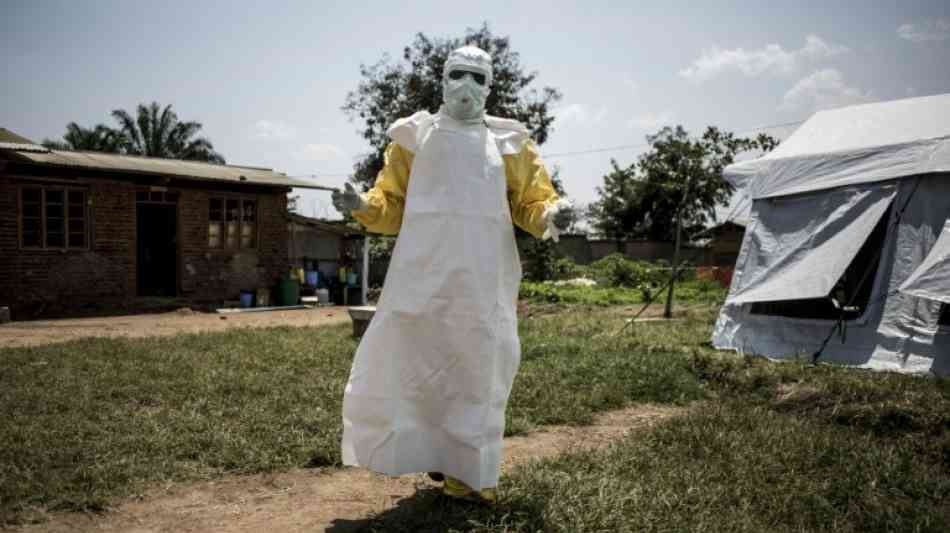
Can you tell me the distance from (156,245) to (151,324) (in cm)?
680

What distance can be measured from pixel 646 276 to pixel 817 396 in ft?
55.6

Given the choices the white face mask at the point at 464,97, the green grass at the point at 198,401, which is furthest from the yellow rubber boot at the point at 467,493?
the white face mask at the point at 464,97

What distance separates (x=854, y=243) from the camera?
7117mm

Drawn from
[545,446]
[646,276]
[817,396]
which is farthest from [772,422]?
[646,276]

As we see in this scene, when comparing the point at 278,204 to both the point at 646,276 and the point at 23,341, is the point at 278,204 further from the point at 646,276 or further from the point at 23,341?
the point at 646,276

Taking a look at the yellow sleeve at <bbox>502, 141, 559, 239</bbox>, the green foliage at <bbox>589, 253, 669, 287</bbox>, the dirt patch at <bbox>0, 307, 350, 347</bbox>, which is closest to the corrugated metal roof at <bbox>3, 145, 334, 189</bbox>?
the dirt patch at <bbox>0, 307, 350, 347</bbox>

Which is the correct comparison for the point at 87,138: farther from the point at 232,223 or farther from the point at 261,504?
the point at 261,504

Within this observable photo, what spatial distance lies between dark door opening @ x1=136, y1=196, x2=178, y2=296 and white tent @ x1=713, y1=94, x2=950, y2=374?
580 inches

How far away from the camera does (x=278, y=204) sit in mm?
17188

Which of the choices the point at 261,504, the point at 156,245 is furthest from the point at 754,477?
the point at 156,245

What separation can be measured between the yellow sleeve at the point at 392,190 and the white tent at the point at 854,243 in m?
4.85

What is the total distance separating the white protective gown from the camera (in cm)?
307

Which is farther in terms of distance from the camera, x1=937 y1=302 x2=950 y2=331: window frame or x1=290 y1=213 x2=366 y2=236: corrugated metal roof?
x1=290 y1=213 x2=366 y2=236: corrugated metal roof

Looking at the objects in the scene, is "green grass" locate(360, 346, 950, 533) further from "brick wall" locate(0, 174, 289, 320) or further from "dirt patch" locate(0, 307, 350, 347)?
"brick wall" locate(0, 174, 289, 320)
